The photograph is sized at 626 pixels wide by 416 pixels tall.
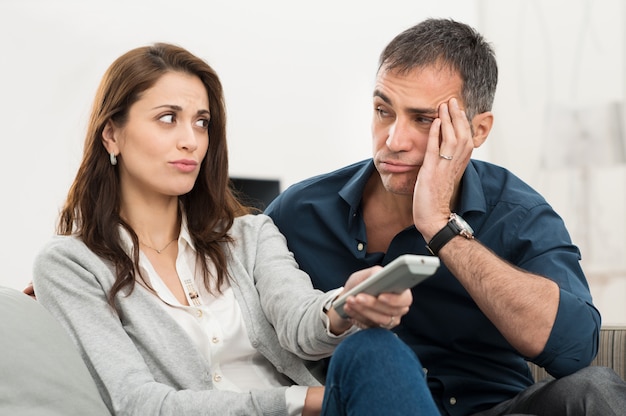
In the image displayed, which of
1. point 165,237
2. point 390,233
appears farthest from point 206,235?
point 390,233

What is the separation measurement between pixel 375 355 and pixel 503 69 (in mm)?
3541

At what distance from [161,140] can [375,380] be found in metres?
0.75

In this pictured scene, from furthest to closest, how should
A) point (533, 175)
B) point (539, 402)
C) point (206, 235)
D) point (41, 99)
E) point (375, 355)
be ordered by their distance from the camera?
point (533, 175) < point (41, 99) < point (206, 235) < point (539, 402) < point (375, 355)

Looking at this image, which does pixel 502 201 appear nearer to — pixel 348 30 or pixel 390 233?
pixel 390 233

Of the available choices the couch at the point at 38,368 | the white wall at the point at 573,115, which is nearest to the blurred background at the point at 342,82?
the white wall at the point at 573,115

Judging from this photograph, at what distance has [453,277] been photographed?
71.9 inches

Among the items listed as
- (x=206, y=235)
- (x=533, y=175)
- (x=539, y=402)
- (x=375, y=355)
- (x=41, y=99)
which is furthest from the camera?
(x=533, y=175)

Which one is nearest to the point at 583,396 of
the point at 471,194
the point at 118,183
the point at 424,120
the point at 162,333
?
the point at 471,194

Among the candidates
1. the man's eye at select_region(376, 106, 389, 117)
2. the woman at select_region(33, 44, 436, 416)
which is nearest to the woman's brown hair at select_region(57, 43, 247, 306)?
the woman at select_region(33, 44, 436, 416)

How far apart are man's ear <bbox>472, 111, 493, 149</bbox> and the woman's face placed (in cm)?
60

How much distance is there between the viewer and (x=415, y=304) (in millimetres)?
1855

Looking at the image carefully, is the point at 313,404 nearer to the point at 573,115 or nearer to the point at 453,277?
the point at 453,277

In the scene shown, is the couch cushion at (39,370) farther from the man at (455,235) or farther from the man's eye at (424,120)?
the man's eye at (424,120)

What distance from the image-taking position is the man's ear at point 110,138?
1.80 metres
